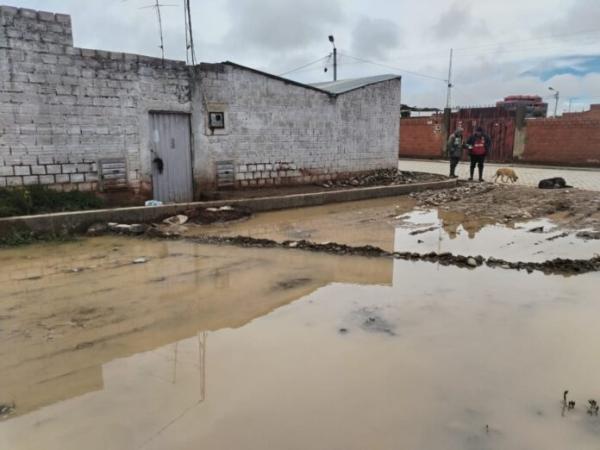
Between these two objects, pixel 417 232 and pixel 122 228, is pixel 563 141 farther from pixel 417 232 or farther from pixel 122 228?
pixel 122 228

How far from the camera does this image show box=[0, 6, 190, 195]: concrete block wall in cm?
777

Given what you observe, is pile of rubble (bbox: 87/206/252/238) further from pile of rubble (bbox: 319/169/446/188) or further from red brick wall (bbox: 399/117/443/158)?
red brick wall (bbox: 399/117/443/158)

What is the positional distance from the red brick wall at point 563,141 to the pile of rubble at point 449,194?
901 centimetres

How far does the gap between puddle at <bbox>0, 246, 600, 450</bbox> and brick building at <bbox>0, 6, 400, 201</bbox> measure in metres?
3.60

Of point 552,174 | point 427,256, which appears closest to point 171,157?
point 427,256

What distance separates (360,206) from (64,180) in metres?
6.32

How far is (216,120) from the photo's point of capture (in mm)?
10664

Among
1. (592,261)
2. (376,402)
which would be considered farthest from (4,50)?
(592,261)

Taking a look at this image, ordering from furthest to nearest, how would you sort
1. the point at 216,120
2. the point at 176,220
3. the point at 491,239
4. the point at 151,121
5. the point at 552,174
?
the point at 552,174 → the point at 216,120 → the point at 151,121 → the point at 176,220 → the point at 491,239

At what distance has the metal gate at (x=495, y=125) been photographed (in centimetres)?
2208

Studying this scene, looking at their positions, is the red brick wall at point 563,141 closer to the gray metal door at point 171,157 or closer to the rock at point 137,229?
the gray metal door at point 171,157

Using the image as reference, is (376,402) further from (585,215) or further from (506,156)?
(506,156)

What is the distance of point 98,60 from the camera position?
8.70m

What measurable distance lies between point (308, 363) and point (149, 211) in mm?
6014
